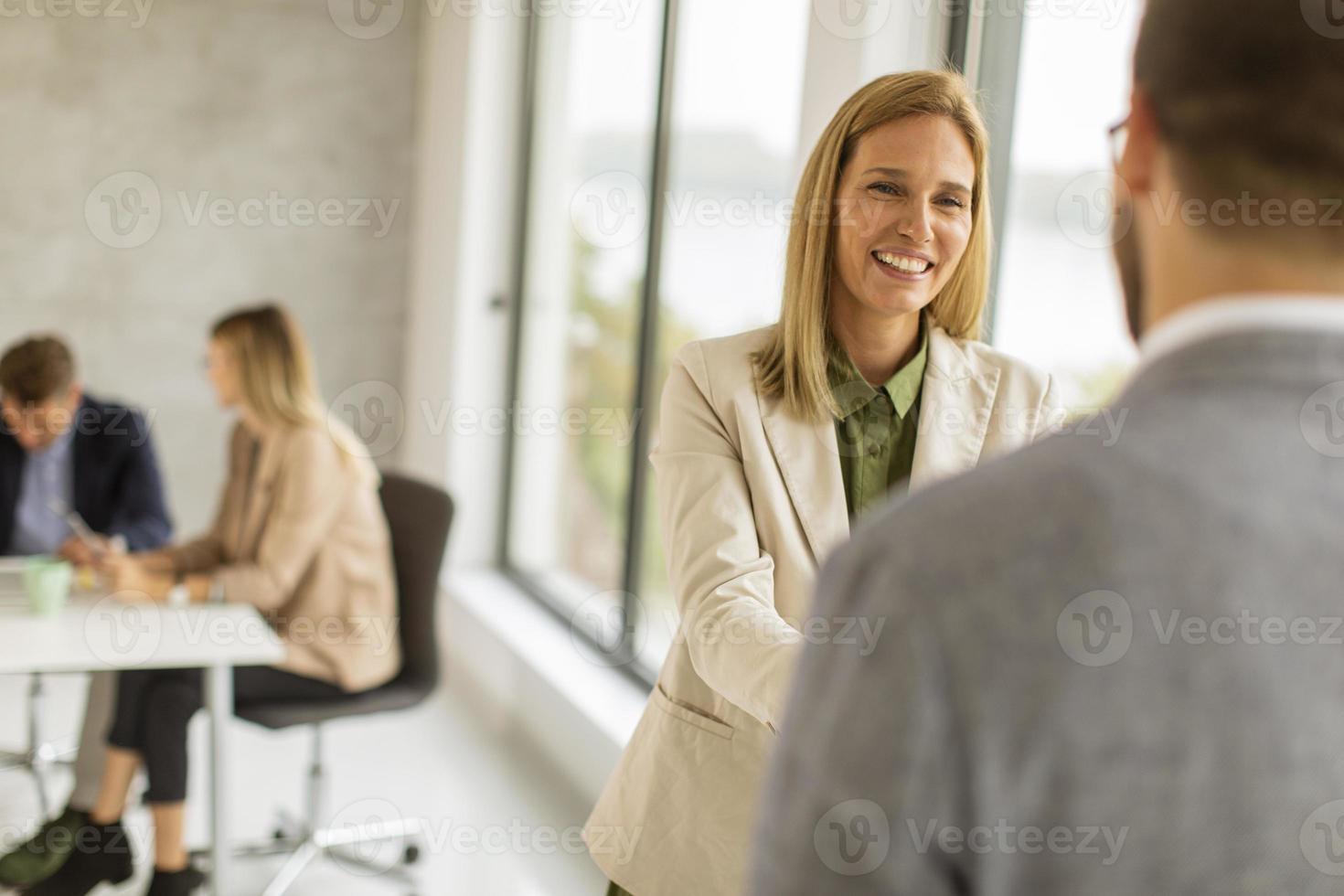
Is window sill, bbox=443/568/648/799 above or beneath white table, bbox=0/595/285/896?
beneath

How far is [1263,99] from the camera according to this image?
21.5 inches

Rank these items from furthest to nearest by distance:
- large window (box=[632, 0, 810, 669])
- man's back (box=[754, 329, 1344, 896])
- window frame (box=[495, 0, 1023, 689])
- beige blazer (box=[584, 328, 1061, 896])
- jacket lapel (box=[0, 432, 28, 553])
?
large window (box=[632, 0, 810, 669]), jacket lapel (box=[0, 432, 28, 553]), window frame (box=[495, 0, 1023, 689]), beige blazer (box=[584, 328, 1061, 896]), man's back (box=[754, 329, 1344, 896])

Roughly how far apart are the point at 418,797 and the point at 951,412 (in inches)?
103

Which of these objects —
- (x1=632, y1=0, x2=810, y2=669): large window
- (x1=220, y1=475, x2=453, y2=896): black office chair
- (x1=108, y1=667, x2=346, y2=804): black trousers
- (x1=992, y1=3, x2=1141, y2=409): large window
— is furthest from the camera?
(x1=632, y1=0, x2=810, y2=669): large window

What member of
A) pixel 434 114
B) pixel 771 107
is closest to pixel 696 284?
pixel 771 107

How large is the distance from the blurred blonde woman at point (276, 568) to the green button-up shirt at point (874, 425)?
74.6 inches

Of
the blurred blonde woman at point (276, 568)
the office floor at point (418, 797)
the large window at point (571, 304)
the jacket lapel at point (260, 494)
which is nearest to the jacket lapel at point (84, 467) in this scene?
the blurred blonde woman at point (276, 568)

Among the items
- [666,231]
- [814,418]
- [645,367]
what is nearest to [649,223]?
[666,231]

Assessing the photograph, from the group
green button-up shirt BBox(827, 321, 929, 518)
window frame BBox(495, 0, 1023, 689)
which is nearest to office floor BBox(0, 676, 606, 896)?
window frame BBox(495, 0, 1023, 689)

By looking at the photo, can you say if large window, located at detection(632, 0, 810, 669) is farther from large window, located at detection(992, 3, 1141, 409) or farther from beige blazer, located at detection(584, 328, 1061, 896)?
beige blazer, located at detection(584, 328, 1061, 896)

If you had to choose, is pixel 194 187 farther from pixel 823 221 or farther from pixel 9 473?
pixel 823 221

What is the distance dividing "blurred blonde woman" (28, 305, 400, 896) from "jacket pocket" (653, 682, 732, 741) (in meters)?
1.69

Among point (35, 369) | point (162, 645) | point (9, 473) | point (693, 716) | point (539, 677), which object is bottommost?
point (539, 677)

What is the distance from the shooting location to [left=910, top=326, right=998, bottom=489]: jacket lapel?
154cm
